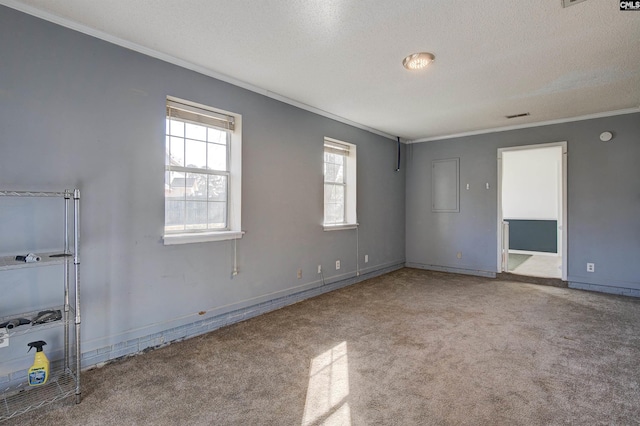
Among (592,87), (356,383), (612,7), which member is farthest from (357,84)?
(356,383)

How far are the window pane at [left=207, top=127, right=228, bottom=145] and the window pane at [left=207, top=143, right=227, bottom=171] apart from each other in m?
0.05

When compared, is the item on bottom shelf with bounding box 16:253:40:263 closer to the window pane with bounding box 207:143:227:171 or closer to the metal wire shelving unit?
the metal wire shelving unit

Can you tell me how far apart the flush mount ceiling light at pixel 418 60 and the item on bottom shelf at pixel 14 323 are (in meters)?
3.39

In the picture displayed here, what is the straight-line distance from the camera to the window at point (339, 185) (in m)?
4.65

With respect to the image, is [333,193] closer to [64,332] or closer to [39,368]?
[64,332]

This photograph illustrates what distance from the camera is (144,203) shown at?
2.67 metres

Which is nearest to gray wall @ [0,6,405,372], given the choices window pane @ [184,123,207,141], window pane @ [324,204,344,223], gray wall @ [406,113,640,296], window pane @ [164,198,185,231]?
window pane @ [164,198,185,231]

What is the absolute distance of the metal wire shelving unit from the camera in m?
1.87

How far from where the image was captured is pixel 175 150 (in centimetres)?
297

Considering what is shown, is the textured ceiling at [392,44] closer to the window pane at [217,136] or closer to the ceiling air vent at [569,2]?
the ceiling air vent at [569,2]

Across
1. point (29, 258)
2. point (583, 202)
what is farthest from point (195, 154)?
point (583, 202)

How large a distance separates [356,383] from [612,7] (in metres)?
3.04

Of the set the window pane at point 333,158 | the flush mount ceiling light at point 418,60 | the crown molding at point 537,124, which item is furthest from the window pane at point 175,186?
the crown molding at point 537,124

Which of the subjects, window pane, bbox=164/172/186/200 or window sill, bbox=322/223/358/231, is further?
window sill, bbox=322/223/358/231
